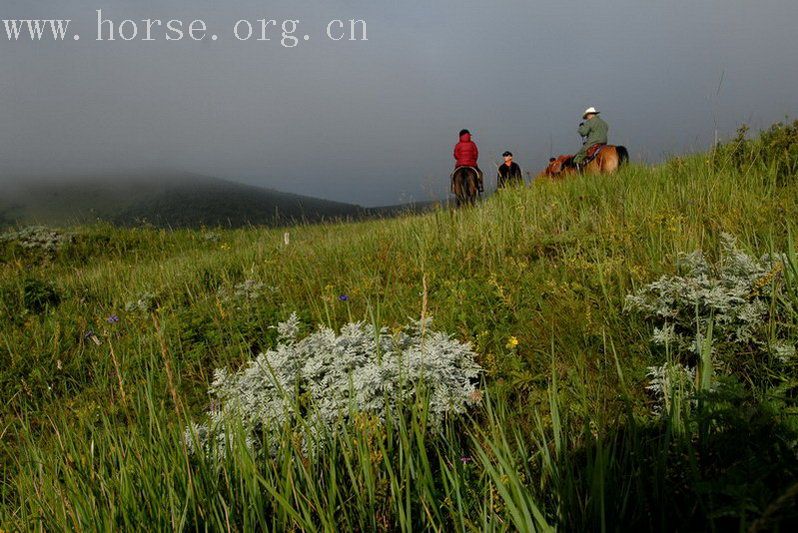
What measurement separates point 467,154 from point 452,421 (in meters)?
14.5

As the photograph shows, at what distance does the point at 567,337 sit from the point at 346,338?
4.37 feet

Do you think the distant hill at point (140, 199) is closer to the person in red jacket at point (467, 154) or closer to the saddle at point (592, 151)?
the person in red jacket at point (467, 154)

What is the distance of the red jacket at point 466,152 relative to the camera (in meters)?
15.4

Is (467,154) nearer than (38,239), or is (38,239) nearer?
(38,239)

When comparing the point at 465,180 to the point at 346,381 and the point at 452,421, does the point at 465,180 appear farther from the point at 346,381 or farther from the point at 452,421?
the point at 452,421

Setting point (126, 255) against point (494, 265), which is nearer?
point (494, 265)

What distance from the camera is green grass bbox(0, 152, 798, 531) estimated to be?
1337mm

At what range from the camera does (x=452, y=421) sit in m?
1.75

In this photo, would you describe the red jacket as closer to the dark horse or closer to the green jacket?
the dark horse

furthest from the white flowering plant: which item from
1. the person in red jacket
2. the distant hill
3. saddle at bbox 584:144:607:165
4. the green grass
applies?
the distant hill

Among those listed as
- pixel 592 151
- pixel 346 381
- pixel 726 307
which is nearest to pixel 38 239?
pixel 346 381

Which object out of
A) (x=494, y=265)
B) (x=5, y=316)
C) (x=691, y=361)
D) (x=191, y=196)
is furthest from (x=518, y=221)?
(x=191, y=196)

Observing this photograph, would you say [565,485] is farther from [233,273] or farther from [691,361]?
[233,273]

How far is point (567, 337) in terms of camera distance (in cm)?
269
